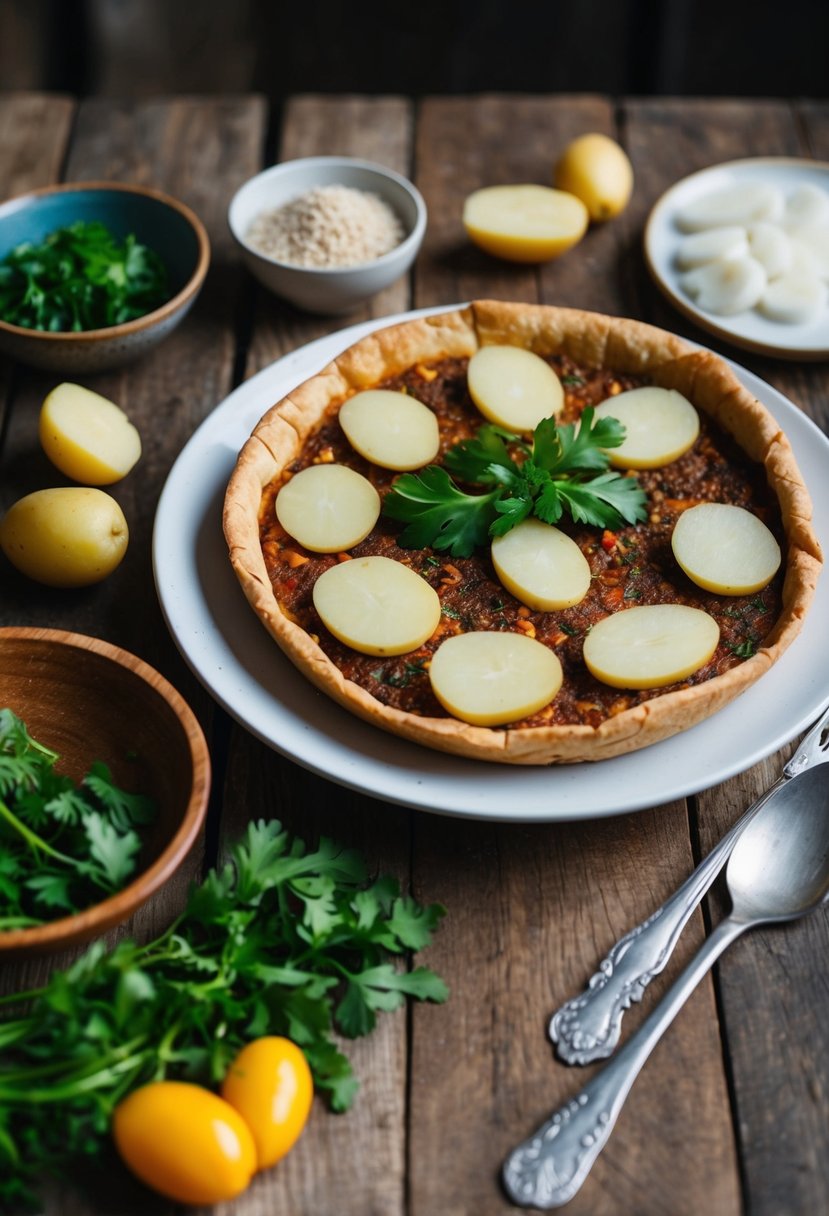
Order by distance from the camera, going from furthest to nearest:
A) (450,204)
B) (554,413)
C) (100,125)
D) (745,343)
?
(100,125) → (450,204) → (745,343) → (554,413)

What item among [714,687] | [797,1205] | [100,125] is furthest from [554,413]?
[100,125]

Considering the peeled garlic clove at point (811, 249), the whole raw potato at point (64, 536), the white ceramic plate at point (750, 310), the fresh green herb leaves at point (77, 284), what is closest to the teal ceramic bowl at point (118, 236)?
the fresh green herb leaves at point (77, 284)

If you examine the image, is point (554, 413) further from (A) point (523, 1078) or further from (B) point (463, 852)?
(A) point (523, 1078)

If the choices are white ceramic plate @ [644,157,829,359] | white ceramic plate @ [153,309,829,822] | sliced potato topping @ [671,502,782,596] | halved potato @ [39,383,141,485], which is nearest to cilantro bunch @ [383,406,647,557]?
sliced potato topping @ [671,502,782,596]

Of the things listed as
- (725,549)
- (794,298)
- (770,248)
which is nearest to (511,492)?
(725,549)

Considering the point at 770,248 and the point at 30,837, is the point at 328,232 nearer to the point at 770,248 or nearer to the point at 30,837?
the point at 770,248

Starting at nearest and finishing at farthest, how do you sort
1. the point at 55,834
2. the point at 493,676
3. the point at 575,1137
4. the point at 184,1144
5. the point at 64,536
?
the point at 184,1144, the point at 575,1137, the point at 55,834, the point at 493,676, the point at 64,536
